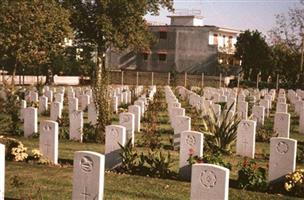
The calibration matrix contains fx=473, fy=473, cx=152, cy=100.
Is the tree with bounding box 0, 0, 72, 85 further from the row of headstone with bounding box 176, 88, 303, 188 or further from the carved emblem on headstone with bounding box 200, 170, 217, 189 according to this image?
the carved emblem on headstone with bounding box 200, 170, 217, 189

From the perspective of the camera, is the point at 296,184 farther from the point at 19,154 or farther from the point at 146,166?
the point at 19,154

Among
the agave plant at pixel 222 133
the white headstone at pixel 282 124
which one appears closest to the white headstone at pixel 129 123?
the agave plant at pixel 222 133

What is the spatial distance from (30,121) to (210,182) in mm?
8102

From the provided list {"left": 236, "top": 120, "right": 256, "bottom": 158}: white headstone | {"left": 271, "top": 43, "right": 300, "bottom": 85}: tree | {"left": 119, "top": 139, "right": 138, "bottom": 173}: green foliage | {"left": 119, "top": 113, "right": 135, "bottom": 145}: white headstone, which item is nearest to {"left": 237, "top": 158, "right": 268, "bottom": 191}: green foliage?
{"left": 119, "top": 139, "right": 138, "bottom": 173}: green foliage

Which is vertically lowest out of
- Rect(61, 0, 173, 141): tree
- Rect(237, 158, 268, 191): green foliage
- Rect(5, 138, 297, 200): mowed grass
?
Rect(5, 138, 297, 200): mowed grass

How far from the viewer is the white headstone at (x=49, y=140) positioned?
10484 mm

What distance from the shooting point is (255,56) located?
173 feet

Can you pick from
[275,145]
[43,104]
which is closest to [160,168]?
[275,145]

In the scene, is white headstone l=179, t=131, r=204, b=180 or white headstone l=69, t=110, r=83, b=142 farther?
white headstone l=69, t=110, r=83, b=142

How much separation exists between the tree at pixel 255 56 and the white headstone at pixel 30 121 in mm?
40972

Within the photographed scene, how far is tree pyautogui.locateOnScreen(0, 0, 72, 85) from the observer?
2480 centimetres

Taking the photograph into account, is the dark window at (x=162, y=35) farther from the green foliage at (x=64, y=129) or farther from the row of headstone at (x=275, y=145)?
the green foliage at (x=64, y=129)

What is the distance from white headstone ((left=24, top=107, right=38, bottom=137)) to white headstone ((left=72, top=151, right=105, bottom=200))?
6536 millimetres

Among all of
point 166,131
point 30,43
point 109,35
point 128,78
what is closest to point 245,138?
point 166,131
